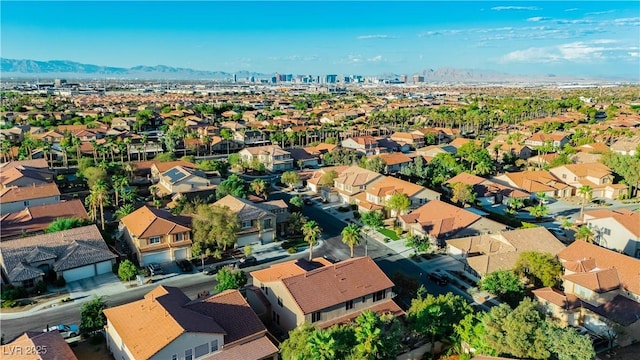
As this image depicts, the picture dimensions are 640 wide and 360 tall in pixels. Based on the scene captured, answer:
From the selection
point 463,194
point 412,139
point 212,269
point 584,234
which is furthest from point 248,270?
point 412,139

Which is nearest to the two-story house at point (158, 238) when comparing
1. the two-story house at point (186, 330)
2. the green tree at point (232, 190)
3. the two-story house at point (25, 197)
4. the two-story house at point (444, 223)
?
the green tree at point (232, 190)

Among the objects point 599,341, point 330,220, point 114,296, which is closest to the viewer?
point 599,341

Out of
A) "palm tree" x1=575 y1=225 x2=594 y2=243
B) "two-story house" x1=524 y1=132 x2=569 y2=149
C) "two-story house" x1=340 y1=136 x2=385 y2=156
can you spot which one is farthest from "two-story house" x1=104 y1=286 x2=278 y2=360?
"two-story house" x1=524 y1=132 x2=569 y2=149

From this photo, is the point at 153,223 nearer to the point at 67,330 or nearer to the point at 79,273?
the point at 79,273

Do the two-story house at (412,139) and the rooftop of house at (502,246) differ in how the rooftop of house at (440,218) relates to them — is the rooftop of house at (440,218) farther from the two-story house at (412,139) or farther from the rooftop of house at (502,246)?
the two-story house at (412,139)

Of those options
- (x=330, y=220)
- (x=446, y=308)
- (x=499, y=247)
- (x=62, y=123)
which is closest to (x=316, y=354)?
(x=446, y=308)

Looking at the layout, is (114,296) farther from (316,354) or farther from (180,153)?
(180,153)
